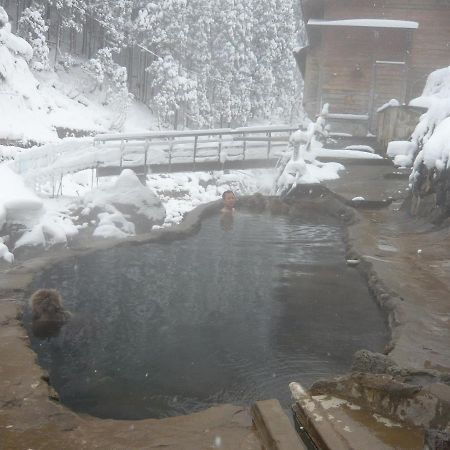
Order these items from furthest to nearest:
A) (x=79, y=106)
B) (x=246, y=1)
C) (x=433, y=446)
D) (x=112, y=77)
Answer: (x=246, y=1), (x=112, y=77), (x=79, y=106), (x=433, y=446)

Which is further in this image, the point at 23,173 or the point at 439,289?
the point at 23,173

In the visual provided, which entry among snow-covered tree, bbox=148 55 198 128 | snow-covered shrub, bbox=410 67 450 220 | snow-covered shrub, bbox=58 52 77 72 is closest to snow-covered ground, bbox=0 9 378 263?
snow-covered shrub, bbox=58 52 77 72

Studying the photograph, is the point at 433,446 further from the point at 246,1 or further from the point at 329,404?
the point at 246,1

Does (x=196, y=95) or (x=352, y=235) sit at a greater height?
(x=196, y=95)

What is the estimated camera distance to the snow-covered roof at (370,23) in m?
20.6

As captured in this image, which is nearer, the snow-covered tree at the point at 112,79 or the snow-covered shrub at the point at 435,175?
the snow-covered shrub at the point at 435,175

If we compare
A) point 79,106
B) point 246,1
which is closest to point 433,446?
point 79,106

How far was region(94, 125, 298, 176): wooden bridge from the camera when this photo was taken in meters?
16.6

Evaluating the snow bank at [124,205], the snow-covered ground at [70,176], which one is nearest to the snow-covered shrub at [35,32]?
the snow-covered ground at [70,176]

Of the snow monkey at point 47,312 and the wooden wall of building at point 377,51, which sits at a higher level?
the wooden wall of building at point 377,51

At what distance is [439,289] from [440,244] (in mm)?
2080

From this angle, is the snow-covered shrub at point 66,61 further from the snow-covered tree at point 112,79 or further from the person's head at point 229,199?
the person's head at point 229,199

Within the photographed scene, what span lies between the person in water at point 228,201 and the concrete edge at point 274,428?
795 centimetres

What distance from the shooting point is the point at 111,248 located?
7562 mm
